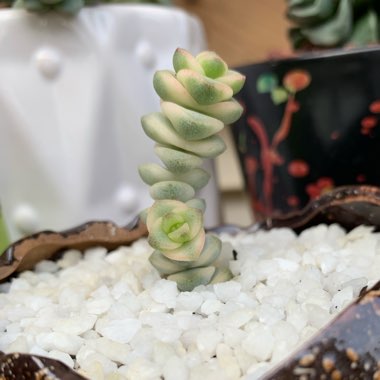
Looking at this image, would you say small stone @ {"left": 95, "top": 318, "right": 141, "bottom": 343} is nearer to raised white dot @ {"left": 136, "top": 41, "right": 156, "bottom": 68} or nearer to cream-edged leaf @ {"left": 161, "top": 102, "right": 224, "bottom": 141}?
cream-edged leaf @ {"left": 161, "top": 102, "right": 224, "bottom": 141}

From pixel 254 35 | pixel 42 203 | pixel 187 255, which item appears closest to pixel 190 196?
pixel 187 255

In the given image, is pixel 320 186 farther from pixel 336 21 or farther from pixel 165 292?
pixel 165 292

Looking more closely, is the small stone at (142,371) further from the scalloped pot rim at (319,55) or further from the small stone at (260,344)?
the scalloped pot rim at (319,55)

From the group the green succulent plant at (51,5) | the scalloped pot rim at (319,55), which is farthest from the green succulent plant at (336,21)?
the green succulent plant at (51,5)

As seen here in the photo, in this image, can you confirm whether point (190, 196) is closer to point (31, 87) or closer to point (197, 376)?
point (197, 376)

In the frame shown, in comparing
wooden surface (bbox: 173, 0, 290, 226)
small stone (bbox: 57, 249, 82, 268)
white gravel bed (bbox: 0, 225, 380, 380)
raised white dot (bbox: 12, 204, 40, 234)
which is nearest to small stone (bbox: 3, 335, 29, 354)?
white gravel bed (bbox: 0, 225, 380, 380)
